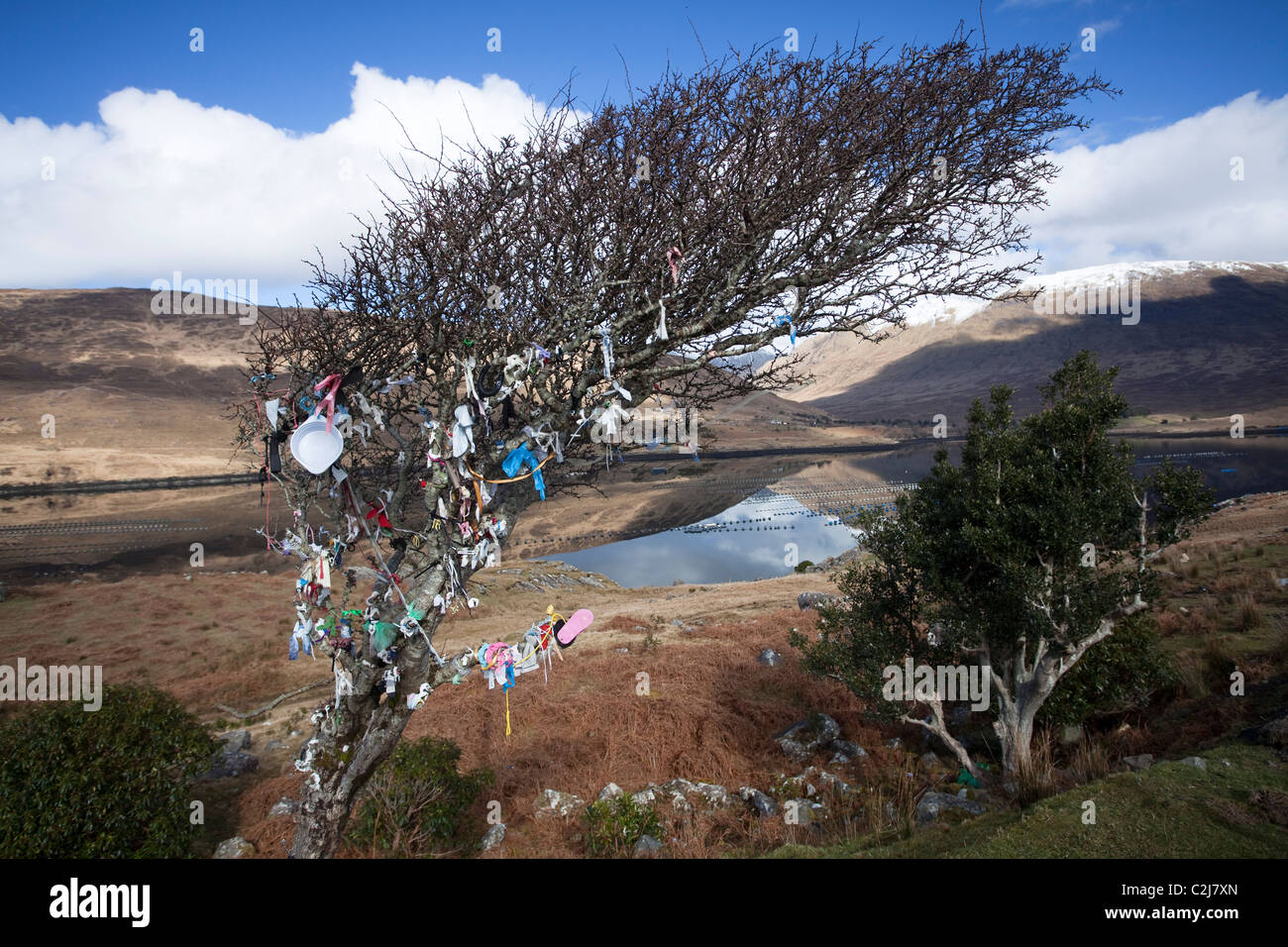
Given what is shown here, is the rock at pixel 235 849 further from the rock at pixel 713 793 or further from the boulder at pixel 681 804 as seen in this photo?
the rock at pixel 713 793

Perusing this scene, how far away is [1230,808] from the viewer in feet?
16.6

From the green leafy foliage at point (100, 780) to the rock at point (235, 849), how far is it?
447mm

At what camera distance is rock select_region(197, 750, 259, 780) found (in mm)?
9406

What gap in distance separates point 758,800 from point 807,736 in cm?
288

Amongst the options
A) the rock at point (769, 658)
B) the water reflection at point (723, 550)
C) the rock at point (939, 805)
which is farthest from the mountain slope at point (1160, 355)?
the rock at point (939, 805)

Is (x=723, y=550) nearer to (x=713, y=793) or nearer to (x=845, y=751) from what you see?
(x=845, y=751)

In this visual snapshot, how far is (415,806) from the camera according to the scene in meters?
6.64

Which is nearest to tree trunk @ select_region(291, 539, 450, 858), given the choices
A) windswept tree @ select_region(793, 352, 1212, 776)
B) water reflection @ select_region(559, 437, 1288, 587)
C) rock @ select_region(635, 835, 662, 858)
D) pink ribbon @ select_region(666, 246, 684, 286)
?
pink ribbon @ select_region(666, 246, 684, 286)

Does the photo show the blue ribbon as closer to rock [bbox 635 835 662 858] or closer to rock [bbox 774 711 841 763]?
rock [bbox 635 835 662 858]

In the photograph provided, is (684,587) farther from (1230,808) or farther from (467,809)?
(1230,808)

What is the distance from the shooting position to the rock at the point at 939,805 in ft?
23.2

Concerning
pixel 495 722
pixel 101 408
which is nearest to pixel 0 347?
pixel 101 408
